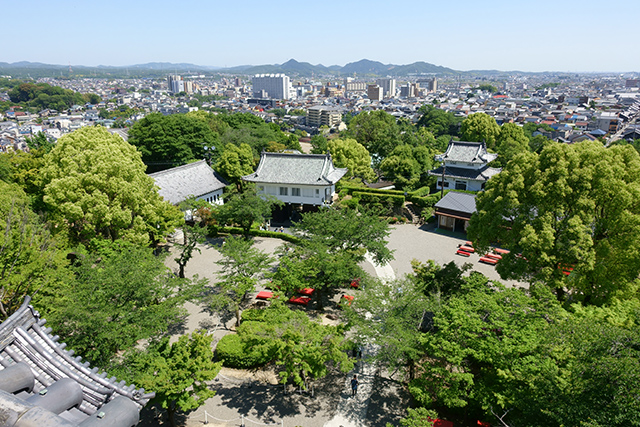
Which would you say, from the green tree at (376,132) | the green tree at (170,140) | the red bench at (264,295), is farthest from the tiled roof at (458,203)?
the green tree at (170,140)

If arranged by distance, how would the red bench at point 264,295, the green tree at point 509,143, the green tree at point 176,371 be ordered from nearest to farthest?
the green tree at point 176,371
the red bench at point 264,295
the green tree at point 509,143

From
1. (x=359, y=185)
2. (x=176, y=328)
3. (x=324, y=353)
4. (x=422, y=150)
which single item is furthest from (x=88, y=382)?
(x=422, y=150)

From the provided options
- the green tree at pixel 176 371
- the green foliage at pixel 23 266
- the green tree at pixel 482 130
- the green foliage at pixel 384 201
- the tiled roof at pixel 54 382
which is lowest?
the green tree at pixel 176 371

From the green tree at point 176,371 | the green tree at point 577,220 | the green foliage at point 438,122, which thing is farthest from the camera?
the green foliage at point 438,122

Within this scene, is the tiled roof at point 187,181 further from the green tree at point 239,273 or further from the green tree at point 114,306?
the green tree at point 114,306

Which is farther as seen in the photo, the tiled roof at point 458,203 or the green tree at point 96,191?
the tiled roof at point 458,203

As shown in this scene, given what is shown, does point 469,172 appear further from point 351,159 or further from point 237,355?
point 237,355

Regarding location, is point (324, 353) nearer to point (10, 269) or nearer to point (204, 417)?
point (204, 417)

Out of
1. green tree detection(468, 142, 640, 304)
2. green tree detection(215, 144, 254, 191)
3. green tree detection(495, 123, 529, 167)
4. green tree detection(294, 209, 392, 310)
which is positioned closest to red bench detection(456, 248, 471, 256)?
green tree detection(294, 209, 392, 310)
